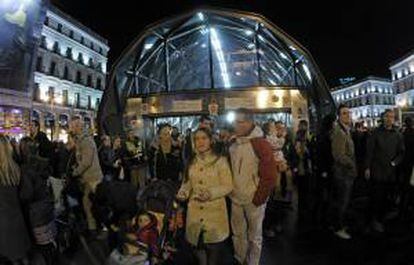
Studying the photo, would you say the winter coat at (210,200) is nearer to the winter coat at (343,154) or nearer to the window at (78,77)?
the winter coat at (343,154)

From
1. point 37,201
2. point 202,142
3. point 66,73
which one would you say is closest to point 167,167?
point 37,201

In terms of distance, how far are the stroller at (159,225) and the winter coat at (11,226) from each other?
1188 mm

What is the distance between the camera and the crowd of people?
472cm

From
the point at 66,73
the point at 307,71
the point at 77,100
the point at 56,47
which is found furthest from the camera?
the point at 77,100

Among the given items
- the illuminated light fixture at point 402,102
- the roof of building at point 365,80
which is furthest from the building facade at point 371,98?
the illuminated light fixture at point 402,102

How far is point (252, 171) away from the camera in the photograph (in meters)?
5.14

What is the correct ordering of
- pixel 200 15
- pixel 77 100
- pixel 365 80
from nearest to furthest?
pixel 200 15
pixel 77 100
pixel 365 80

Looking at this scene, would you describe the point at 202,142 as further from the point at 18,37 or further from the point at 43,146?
the point at 18,37

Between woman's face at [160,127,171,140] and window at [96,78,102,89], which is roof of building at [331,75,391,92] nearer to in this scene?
window at [96,78,102,89]

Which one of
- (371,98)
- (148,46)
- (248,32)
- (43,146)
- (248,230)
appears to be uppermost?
(371,98)

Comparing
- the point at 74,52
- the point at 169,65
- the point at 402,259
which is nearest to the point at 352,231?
the point at 402,259

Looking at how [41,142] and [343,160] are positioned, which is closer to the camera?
[343,160]

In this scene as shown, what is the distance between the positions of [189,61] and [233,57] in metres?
3.18

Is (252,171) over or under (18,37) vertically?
under
